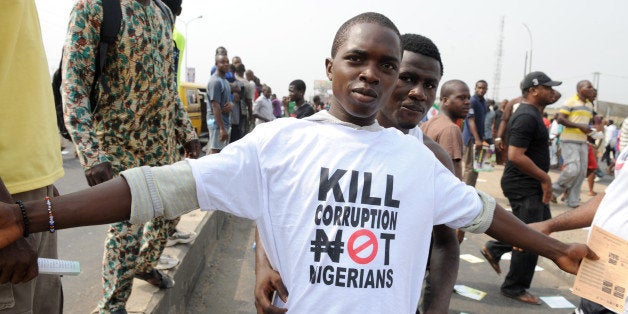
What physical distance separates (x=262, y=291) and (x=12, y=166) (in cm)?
91

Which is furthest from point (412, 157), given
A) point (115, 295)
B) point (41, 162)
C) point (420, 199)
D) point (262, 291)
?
point (115, 295)

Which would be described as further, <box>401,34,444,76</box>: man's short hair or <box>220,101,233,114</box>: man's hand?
<box>220,101,233,114</box>: man's hand

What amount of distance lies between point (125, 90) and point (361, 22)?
151cm

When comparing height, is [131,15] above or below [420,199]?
above

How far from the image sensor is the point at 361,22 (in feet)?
5.02

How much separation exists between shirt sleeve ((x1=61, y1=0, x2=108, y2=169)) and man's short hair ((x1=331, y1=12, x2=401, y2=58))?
1.25 meters

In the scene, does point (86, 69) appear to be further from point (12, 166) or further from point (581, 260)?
point (581, 260)

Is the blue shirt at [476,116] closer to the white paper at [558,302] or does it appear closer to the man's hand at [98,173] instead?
the white paper at [558,302]

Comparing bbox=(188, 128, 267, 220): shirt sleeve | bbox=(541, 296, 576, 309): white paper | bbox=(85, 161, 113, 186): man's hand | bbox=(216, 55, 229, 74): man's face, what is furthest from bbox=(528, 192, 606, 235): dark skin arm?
bbox=(216, 55, 229, 74): man's face

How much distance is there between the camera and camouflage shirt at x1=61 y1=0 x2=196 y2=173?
225 cm

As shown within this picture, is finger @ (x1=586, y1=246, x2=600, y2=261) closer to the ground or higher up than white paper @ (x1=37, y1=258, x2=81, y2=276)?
closer to the ground

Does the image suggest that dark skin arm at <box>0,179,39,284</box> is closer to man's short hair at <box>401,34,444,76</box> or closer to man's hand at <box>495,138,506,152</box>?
man's short hair at <box>401,34,444,76</box>

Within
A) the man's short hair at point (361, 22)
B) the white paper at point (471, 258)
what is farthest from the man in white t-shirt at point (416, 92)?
the white paper at point (471, 258)

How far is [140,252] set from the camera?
2.85 m
